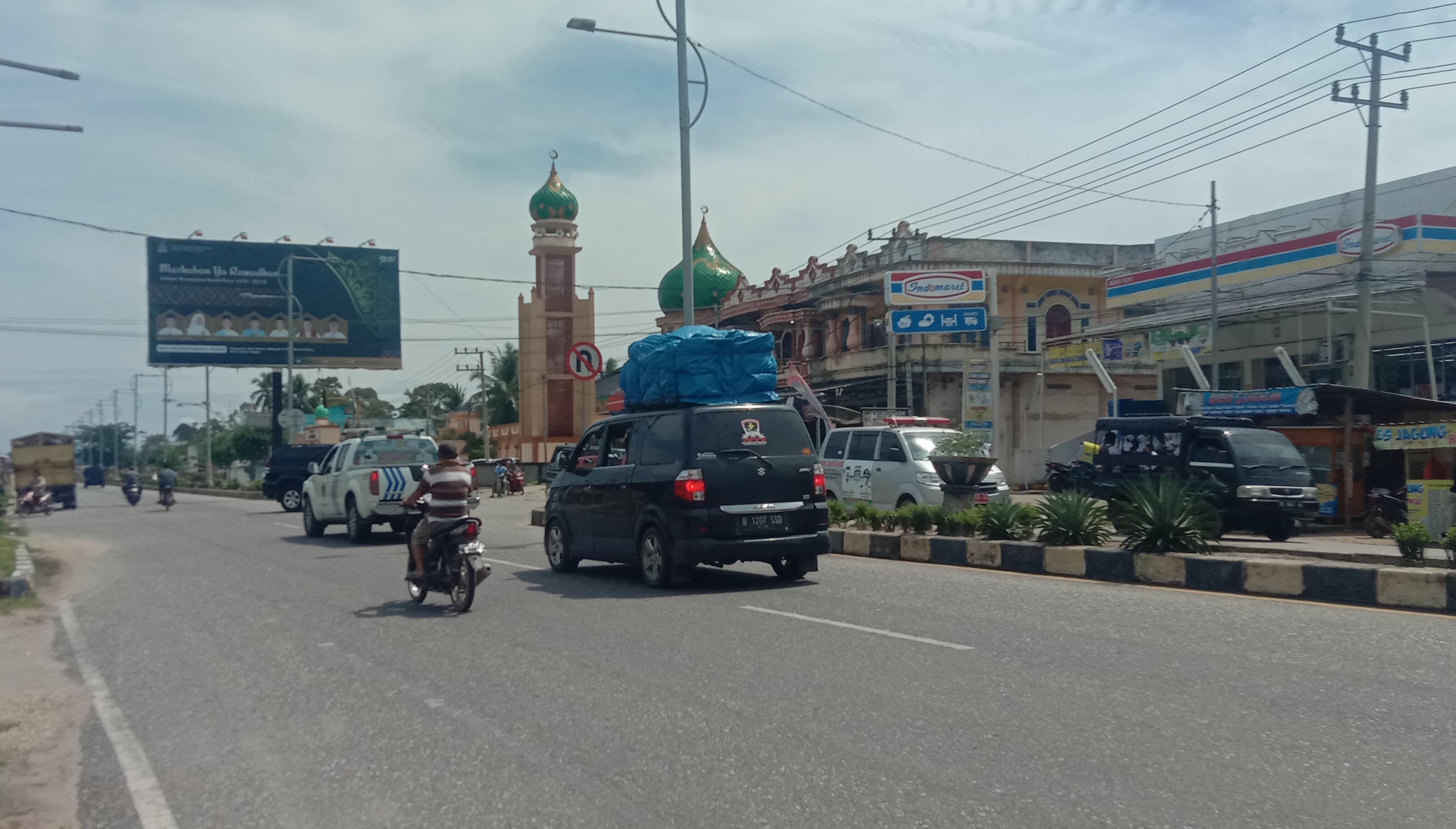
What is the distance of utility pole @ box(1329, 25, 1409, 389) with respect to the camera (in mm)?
23688

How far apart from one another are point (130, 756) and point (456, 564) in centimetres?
451

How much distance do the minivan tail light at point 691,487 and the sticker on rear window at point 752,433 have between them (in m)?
0.63

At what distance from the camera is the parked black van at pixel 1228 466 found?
57.7 ft

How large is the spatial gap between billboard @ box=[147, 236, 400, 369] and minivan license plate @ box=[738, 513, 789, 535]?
3850 centimetres

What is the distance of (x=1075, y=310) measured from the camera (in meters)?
39.5

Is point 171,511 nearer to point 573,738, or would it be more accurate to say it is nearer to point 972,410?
point 972,410

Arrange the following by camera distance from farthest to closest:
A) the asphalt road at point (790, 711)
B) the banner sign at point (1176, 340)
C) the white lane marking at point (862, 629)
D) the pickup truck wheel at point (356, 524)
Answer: the banner sign at point (1176, 340) < the pickup truck wheel at point (356, 524) < the white lane marking at point (862, 629) < the asphalt road at point (790, 711)

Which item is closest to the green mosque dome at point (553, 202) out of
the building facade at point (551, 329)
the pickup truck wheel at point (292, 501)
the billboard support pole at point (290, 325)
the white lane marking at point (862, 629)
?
the building facade at point (551, 329)

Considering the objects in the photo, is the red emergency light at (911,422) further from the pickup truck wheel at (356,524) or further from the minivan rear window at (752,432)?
the pickup truck wheel at (356,524)

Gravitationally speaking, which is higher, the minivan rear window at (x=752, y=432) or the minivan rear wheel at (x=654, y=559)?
the minivan rear window at (x=752, y=432)

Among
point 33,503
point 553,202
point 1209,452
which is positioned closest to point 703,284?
point 553,202

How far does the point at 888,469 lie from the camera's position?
61.5 feet

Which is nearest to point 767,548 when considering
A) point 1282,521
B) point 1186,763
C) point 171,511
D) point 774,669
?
point 774,669

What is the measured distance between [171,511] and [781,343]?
2277 cm
